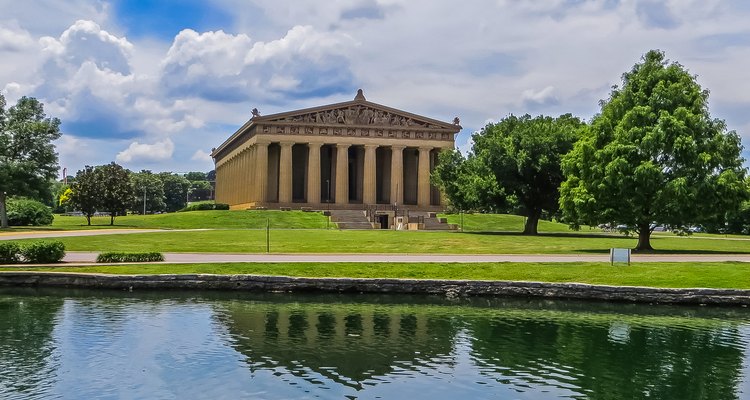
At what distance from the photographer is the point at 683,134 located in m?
A: 42.4

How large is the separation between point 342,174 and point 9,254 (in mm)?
75343

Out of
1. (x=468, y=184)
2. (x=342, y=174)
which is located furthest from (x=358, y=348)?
(x=342, y=174)

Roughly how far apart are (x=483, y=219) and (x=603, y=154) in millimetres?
43454

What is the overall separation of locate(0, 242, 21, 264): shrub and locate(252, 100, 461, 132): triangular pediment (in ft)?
235

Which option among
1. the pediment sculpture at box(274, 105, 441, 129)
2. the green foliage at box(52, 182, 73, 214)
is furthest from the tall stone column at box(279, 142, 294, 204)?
the green foliage at box(52, 182, 73, 214)

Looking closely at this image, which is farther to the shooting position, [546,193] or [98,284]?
[546,193]

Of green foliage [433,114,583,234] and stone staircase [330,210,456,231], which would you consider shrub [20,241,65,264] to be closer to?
green foliage [433,114,583,234]

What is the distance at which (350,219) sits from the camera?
292 ft

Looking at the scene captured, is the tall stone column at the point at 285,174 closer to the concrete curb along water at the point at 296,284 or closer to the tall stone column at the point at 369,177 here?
the tall stone column at the point at 369,177

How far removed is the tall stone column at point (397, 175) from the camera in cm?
10856

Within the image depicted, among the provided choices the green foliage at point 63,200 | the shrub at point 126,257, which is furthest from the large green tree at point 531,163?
the green foliage at point 63,200

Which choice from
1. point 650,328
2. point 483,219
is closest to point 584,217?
point 650,328

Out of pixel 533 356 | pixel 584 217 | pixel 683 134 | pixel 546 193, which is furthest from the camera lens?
pixel 546 193

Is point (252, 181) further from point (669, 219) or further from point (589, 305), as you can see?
point (589, 305)
